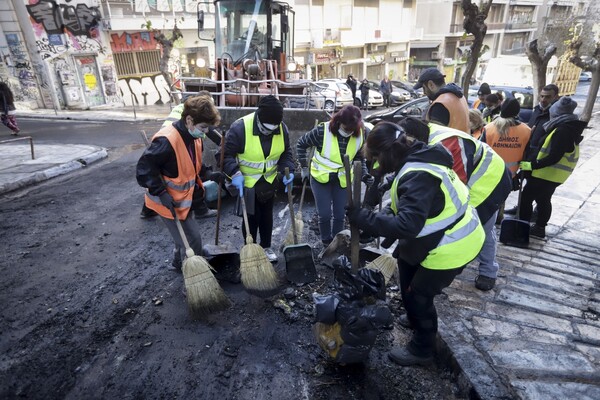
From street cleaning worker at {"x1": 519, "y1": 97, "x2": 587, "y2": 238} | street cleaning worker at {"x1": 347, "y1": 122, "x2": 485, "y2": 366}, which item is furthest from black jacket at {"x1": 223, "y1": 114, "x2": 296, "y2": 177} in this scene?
street cleaning worker at {"x1": 519, "y1": 97, "x2": 587, "y2": 238}

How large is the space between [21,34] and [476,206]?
18.6 meters

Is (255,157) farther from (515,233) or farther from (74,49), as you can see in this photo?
(74,49)

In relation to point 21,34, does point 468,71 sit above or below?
below

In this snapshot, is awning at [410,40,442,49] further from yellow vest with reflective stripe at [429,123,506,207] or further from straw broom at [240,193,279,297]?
straw broom at [240,193,279,297]

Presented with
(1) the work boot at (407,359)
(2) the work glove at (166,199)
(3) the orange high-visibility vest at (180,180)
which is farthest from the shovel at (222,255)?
(1) the work boot at (407,359)

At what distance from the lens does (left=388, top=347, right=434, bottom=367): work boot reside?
8.63ft

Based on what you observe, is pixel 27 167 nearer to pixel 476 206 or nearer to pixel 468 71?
pixel 476 206

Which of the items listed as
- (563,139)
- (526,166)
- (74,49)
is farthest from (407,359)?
(74,49)

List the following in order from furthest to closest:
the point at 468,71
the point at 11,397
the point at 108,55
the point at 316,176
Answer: the point at 108,55 < the point at 468,71 < the point at 316,176 < the point at 11,397

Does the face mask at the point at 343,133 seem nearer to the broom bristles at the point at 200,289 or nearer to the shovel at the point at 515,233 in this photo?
the broom bristles at the point at 200,289

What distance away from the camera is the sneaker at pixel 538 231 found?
476 centimetres

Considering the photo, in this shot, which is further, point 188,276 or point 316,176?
point 316,176

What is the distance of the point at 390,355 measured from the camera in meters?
2.73

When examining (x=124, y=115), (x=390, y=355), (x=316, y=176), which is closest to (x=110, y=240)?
(x=316, y=176)
